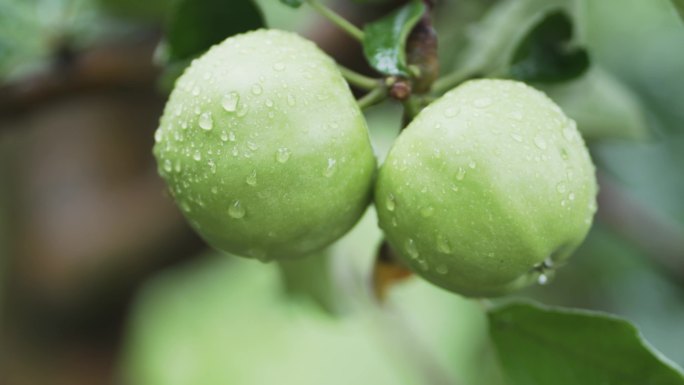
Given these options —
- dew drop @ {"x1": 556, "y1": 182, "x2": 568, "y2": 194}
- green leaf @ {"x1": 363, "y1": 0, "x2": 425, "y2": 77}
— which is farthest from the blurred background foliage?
dew drop @ {"x1": 556, "y1": 182, "x2": 568, "y2": 194}

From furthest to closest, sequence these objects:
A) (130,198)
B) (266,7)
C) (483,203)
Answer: (266,7) → (130,198) → (483,203)

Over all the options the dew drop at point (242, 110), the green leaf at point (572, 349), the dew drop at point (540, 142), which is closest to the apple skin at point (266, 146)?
the dew drop at point (242, 110)

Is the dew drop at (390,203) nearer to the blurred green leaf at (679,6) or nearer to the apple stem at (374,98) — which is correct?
the apple stem at (374,98)

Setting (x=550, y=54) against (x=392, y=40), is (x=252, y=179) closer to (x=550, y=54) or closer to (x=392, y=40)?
(x=392, y=40)

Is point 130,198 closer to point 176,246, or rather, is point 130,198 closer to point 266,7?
point 176,246

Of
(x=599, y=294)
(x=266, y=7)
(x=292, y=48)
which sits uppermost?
(x=292, y=48)

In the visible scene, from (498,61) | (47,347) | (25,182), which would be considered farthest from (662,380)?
(25,182)

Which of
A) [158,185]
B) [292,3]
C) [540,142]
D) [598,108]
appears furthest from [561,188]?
[158,185]
